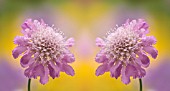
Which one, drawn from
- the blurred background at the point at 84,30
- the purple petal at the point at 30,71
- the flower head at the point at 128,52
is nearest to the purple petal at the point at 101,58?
the flower head at the point at 128,52

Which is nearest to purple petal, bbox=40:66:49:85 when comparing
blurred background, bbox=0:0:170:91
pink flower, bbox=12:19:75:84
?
pink flower, bbox=12:19:75:84

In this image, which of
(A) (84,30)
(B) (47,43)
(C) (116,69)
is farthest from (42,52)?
(A) (84,30)

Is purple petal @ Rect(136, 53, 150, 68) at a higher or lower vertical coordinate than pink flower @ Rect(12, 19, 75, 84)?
lower

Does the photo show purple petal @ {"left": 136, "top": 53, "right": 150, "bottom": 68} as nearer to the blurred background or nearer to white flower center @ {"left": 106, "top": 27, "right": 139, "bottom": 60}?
white flower center @ {"left": 106, "top": 27, "right": 139, "bottom": 60}

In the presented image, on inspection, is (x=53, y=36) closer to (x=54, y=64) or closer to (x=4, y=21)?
(x=54, y=64)

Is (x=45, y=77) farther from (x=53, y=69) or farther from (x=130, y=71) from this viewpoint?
(x=130, y=71)

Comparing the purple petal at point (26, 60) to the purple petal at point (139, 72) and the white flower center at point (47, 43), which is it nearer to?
the white flower center at point (47, 43)
